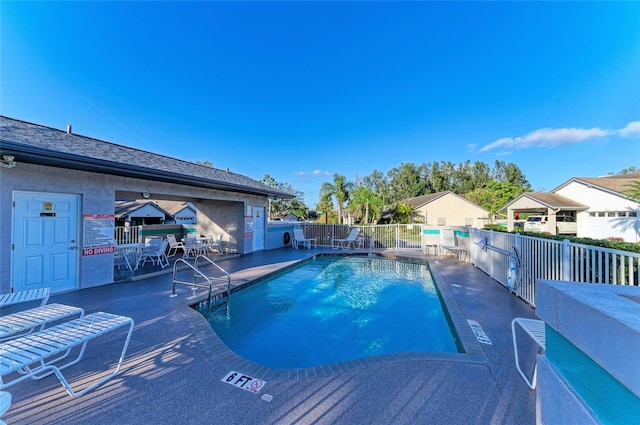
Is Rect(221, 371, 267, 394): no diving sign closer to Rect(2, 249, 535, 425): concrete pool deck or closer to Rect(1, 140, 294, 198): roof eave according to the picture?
Rect(2, 249, 535, 425): concrete pool deck

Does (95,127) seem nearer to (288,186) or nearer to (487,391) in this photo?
(487,391)

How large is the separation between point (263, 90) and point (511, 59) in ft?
42.5

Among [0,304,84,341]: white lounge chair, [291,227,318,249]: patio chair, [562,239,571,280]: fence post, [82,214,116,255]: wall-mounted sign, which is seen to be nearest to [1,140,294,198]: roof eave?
[82,214,116,255]: wall-mounted sign

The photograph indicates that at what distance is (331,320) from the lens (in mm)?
5449

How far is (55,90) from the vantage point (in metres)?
9.82

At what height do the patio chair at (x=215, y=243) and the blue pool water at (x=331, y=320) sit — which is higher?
the patio chair at (x=215, y=243)

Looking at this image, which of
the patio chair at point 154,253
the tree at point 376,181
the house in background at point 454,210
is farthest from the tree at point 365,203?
the tree at point 376,181

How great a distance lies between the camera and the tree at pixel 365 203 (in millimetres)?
28347

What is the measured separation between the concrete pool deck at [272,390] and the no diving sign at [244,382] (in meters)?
0.06

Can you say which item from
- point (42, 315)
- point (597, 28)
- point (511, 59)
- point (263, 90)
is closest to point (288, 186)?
point (263, 90)

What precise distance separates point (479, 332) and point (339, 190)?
24.9 meters

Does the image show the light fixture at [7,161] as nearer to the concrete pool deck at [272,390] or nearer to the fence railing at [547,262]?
the concrete pool deck at [272,390]

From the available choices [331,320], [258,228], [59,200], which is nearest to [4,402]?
[331,320]

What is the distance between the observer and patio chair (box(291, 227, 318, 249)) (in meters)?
14.2
